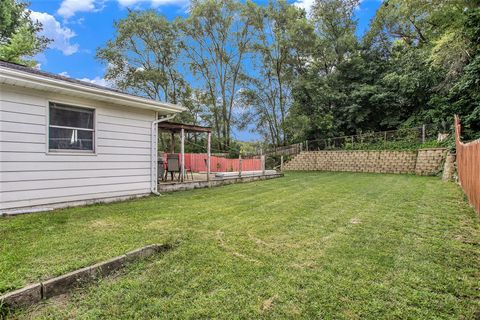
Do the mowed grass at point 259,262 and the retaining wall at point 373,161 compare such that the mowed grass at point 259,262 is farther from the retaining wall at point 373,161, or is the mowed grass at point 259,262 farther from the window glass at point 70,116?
the retaining wall at point 373,161

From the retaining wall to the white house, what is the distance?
41.8ft

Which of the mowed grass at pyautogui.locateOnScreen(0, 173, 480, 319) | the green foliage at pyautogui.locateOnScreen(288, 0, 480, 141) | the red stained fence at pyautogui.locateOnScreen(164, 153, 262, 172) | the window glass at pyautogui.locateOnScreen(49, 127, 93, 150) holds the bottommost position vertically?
the mowed grass at pyautogui.locateOnScreen(0, 173, 480, 319)

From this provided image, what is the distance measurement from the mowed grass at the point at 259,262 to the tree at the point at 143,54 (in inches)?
644

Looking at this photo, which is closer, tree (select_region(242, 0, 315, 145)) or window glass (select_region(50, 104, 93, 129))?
window glass (select_region(50, 104, 93, 129))

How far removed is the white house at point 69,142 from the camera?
450 centimetres

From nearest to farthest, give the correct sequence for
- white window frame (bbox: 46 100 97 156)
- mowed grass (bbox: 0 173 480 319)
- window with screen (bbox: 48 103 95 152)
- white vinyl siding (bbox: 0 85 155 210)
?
1. mowed grass (bbox: 0 173 480 319)
2. white vinyl siding (bbox: 0 85 155 210)
3. white window frame (bbox: 46 100 97 156)
4. window with screen (bbox: 48 103 95 152)

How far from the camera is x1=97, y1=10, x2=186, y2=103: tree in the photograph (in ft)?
60.2

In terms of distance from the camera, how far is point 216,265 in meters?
2.56

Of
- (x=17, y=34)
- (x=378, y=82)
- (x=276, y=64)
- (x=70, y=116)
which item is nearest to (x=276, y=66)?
(x=276, y=64)

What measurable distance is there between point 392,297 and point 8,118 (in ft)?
19.4

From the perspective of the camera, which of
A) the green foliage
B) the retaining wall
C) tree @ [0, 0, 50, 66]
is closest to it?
the retaining wall

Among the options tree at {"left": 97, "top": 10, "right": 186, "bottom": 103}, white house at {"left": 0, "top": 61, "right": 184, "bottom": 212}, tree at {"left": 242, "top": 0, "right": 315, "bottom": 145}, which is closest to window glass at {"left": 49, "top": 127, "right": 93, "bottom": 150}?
white house at {"left": 0, "top": 61, "right": 184, "bottom": 212}

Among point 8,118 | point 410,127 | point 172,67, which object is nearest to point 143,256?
point 8,118

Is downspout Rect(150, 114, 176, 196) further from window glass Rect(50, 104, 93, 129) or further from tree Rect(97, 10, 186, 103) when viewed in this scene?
tree Rect(97, 10, 186, 103)
